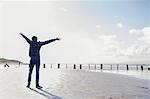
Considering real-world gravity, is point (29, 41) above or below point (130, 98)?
above

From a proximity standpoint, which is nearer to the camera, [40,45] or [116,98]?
[116,98]

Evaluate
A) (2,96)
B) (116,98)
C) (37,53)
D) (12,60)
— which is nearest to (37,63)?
(37,53)

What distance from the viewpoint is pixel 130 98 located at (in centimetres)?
1256

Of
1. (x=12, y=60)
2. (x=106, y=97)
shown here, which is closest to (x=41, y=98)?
(x=106, y=97)

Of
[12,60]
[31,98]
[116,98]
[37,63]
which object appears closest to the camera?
[31,98]

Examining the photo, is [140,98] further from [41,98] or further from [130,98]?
[41,98]

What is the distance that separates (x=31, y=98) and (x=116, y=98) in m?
3.36

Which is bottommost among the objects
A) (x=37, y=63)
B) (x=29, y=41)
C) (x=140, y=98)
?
(x=140, y=98)

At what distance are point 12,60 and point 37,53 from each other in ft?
509

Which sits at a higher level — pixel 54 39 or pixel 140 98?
pixel 54 39

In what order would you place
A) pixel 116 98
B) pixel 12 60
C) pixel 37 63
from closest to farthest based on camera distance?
pixel 116 98 < pixel 37 63 < pixel 12 60

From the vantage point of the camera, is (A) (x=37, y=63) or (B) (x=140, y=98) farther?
(A) (x=37, y=63)

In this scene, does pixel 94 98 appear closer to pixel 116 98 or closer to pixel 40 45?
pixel 116 98

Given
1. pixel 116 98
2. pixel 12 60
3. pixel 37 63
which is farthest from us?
pixel 12 60
